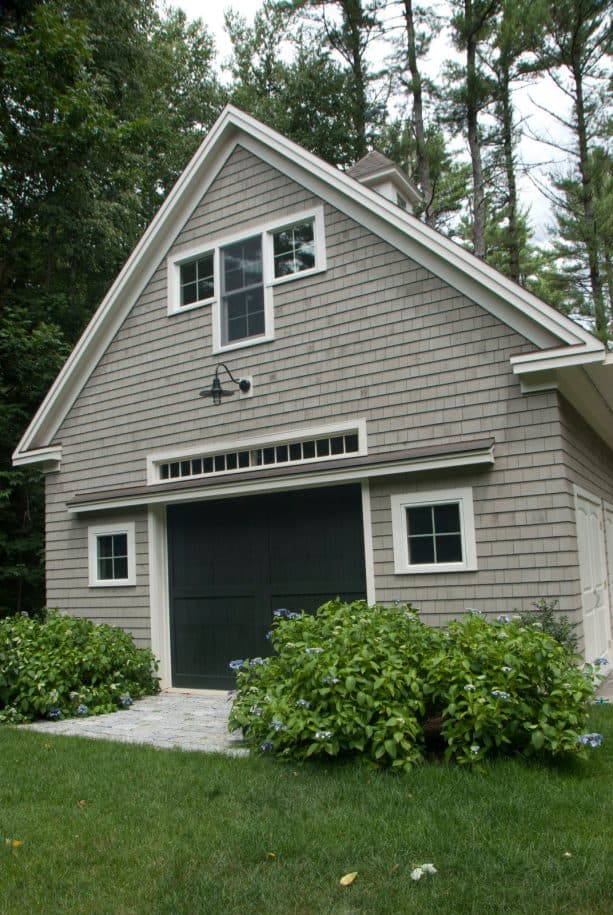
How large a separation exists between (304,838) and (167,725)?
3645mm

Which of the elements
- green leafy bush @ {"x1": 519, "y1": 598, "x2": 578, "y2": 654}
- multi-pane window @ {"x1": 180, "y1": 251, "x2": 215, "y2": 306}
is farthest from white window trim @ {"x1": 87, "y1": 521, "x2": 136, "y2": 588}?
green leafy bush @ {"x1": 519, "y1": 598, "x2": 578, "y2": 654}

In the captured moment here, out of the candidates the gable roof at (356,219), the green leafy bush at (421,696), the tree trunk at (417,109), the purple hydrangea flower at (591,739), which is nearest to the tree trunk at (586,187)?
the tree trunk at (417,109)

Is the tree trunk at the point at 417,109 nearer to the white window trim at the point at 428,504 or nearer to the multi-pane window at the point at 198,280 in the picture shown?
the multi-pane window at the point at 198,280

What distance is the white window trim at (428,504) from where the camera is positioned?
25.6ft

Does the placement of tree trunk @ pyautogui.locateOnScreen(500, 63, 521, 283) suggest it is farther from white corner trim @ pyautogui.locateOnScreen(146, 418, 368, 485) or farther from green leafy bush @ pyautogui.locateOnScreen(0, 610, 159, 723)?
green leafy bush @ pyautogui.locateOnScreen(0, 610, 159, 723)

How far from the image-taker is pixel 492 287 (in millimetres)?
7691

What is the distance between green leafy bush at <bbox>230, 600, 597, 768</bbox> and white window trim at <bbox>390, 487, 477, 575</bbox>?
1631 mm

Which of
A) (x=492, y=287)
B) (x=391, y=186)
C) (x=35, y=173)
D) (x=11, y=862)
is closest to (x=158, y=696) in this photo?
(x=11, y=862)

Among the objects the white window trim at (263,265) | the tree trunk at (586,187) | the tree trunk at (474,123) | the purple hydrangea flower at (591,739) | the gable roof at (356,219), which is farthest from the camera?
the tree trunk at (586,187)

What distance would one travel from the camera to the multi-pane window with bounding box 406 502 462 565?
797cm

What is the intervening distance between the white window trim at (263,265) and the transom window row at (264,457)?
1.32 m

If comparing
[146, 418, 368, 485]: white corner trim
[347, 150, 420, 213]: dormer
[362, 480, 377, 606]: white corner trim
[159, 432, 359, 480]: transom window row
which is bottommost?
[362, 480, 377, 606]: white corner trim

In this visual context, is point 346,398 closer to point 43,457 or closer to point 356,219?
point 356,219

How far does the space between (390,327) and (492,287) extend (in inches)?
50.1
